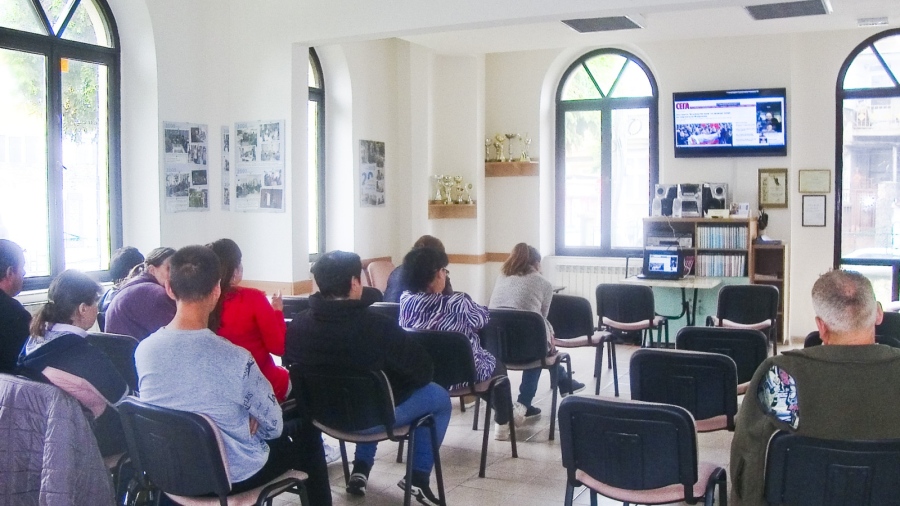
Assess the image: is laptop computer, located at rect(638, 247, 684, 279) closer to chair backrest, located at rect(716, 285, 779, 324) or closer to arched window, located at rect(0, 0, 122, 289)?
chair backrest, located at rect(716, 285, 779, 324)

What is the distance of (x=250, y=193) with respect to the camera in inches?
275

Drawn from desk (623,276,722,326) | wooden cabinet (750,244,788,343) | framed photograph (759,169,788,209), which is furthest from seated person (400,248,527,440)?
framed photograph (759,169,788,209)

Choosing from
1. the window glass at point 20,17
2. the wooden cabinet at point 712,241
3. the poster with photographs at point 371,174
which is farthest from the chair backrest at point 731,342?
the poster with photographs at point 371,174

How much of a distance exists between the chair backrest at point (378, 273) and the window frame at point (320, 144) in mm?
547

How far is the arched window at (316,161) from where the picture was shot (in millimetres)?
8617

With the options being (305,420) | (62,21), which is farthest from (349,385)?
(62,21)

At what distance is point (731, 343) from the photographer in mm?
4406

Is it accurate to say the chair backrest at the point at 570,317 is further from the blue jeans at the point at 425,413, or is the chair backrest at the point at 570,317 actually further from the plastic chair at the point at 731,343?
the blue jeans at the point at 425,413

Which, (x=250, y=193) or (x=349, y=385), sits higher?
(x=250, y=193)

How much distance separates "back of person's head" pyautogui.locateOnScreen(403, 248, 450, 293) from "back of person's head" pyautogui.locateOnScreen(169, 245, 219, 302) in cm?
181

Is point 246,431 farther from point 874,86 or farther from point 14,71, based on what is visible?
point 874,86

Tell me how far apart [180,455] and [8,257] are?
141cm

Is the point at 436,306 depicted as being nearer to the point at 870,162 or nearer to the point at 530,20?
the point at 530,20

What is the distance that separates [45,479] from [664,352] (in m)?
2.45
